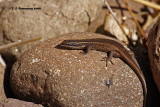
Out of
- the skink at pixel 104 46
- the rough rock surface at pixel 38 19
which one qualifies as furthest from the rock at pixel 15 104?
the rough rock surface at pixel 38 19

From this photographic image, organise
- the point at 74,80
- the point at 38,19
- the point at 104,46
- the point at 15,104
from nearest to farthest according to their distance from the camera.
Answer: the point at 74,80, the point at 15,104, the point at 104,46, the point at 38,19

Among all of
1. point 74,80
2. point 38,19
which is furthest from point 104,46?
point 38,19

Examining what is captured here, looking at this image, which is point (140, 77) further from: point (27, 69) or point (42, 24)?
point (42, 24)

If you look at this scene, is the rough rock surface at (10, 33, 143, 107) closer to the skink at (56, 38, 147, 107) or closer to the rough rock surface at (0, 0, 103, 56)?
the skink at (56, 38, 147, 107)

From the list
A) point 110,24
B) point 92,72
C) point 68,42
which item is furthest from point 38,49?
point 110,24

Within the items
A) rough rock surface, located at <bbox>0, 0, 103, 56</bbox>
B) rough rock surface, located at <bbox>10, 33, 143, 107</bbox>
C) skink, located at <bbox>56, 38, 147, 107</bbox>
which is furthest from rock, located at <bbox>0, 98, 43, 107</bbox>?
rough rock surface, located at <bbox>0, 0, 103, 56</bbox>

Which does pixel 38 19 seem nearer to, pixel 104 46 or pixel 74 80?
pixel 104 46

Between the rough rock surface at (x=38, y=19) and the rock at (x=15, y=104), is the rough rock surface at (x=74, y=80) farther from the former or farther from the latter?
the rough rock surface at (x=38, y=19)
